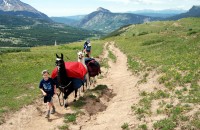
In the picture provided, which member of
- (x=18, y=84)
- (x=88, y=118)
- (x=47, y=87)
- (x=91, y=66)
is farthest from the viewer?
(x=18, y=84)

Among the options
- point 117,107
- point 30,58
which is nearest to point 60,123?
point 117,107

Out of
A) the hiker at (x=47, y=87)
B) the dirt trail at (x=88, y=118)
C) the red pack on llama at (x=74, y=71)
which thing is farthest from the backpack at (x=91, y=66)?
the hiker at (x=47, y=87)

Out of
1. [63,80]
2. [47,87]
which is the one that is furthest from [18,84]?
[47,87]

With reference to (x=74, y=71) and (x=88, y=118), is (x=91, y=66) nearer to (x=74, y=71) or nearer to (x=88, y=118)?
(x=74, y=71)

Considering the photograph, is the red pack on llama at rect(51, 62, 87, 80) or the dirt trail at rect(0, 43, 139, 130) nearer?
the dirt trail at rect(0, 43, 139, 130)

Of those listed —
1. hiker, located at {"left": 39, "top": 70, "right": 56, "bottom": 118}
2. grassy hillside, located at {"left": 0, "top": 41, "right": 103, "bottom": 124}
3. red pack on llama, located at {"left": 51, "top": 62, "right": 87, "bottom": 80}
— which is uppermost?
red pack on llama, located at {"left": 51, "top": 62, "right": 87, "bottom": 80}

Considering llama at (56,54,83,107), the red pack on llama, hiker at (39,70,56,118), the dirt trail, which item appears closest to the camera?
the dirt trail

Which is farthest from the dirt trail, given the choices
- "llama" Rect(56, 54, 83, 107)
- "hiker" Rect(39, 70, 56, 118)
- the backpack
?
the backpack

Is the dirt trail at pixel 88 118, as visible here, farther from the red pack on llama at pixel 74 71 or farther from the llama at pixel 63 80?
the red pack on llama at pixel 74 71

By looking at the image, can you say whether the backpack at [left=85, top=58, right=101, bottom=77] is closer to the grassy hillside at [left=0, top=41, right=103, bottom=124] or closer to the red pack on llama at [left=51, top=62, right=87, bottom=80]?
the grassy hillside at [left=0, top=41, right=103, bottom=124]

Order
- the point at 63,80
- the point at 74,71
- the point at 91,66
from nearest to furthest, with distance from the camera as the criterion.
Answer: the point at 63,80
the point at 74,71
the point at 91,66

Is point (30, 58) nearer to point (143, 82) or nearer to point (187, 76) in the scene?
point (143, 82)

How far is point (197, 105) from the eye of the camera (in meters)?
18.2

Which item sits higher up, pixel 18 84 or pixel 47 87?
pixel 47 87
